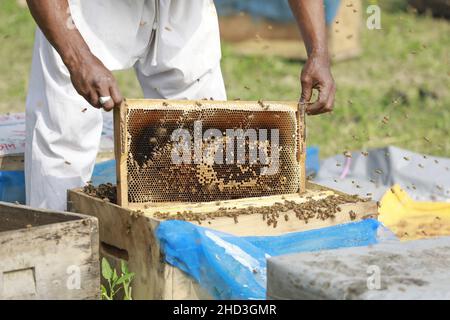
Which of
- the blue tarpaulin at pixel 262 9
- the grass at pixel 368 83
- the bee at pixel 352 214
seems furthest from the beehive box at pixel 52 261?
the blue tarpaulin at pixel 262 9

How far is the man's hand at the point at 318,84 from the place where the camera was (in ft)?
14.6

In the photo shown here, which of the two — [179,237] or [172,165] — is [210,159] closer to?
[172,165]

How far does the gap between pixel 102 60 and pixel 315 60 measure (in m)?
1.01

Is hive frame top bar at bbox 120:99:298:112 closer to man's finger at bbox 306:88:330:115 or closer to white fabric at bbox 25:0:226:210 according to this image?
man's finger at bbox 306:88:330:115

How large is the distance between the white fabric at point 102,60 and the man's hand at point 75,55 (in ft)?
1.21

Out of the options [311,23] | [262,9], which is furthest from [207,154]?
[262,9]

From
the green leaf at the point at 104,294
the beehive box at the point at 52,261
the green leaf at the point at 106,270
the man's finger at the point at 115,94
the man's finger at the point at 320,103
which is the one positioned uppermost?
the man's finger at the point at 115,94

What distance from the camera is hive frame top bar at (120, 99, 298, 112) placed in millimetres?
3979

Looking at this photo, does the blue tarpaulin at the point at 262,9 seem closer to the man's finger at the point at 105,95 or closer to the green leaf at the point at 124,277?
the man's finger at the point at 105,95

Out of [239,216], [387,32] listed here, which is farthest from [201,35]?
[387,32]

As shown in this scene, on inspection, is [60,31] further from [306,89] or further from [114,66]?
[306,89]

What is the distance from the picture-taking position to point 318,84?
4.49m

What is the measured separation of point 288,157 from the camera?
14.3 ft
